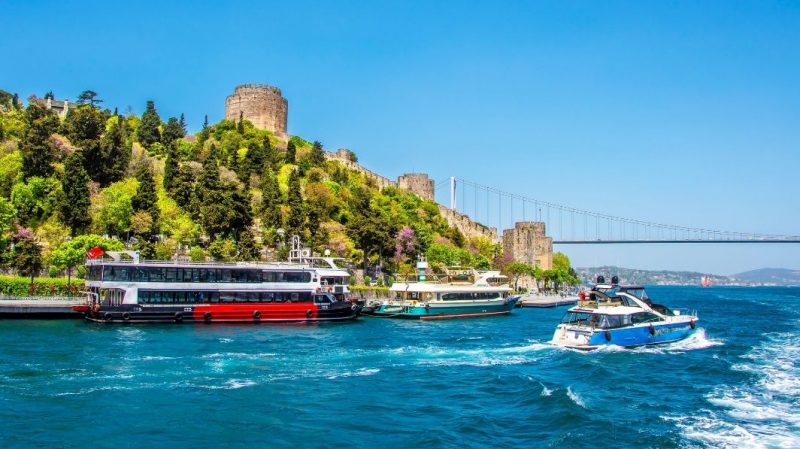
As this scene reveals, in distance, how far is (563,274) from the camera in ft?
388

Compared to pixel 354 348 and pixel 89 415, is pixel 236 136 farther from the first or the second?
pixel 89 415

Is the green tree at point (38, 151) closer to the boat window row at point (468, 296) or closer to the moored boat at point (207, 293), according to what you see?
the moored boat at point (207, 293)

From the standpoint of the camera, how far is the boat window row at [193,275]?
51531mm

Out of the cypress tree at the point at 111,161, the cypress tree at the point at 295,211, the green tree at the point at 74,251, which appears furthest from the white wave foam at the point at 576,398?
the cypress tree at the point at 111,161

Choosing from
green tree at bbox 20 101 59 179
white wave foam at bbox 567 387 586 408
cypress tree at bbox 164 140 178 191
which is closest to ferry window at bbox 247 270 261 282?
cypress tree at bbox 164 140 178 191

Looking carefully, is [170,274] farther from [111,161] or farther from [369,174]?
[369,174]

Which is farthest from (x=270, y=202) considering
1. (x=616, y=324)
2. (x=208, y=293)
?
(x=616, y=324)

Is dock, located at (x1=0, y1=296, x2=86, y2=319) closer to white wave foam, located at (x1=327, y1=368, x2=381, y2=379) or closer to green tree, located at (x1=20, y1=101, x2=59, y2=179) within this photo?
green tree, located at (x1=20, y1=101, x2=59, y2=179)

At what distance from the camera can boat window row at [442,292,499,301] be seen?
6625 centimetres

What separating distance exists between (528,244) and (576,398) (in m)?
90.1

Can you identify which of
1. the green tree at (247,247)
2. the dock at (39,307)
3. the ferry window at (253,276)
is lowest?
the dock at (39,307)

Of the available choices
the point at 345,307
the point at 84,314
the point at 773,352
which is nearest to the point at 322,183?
the point at 345,307

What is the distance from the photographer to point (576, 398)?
89.7ft

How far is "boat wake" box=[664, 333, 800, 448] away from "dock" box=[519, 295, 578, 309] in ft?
168
